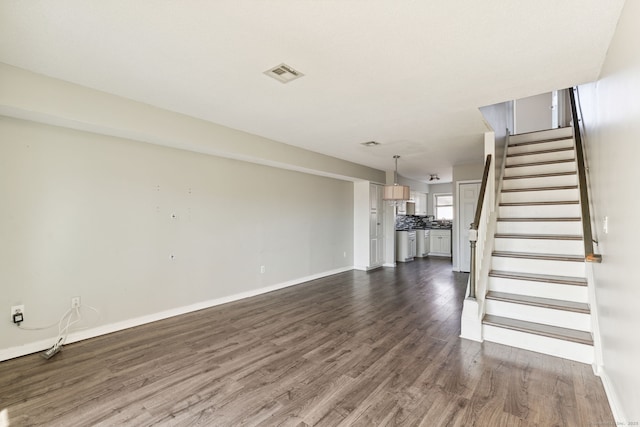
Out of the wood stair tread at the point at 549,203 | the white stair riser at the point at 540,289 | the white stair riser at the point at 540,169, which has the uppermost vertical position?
the white stair riser at the point at 540,169

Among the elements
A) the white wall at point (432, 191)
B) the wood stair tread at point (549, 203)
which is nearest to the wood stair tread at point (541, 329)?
the wood stair tread at point (549, 203)

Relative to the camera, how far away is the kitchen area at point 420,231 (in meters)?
8.25

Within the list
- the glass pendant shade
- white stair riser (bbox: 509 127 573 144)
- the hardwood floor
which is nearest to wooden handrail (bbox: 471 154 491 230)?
the hardwood floor

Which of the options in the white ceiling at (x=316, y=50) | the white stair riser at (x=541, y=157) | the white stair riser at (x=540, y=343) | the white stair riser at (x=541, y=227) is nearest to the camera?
the white ceiling at (x=316, y=50)

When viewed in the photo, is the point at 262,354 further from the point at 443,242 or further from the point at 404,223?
the point at 443,242

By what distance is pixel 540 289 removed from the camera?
310 centimetres

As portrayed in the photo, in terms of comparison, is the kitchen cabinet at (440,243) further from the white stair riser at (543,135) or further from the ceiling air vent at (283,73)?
the ceiling air vent at (283,73)

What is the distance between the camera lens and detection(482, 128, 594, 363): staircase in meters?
2.76

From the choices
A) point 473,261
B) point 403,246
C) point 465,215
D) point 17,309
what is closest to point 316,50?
point 473,261

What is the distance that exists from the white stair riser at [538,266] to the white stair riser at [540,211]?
2.64ft

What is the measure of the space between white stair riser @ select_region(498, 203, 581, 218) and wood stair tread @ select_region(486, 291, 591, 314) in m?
1.21

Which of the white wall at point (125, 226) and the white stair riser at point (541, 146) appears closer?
the white wall at point (125, 226)

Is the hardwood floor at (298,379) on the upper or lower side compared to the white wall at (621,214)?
lower

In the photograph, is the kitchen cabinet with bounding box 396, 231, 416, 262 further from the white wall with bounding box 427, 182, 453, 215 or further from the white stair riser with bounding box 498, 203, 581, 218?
the white stair riser with bounding box 498, 203, 581, 218
